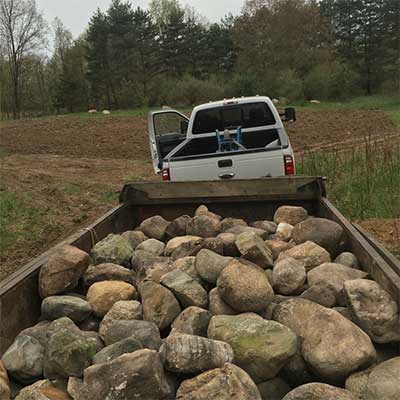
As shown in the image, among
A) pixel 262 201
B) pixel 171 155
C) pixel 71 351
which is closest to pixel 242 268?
pixel 71 351

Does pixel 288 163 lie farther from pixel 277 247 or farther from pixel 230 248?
pixel 230 248

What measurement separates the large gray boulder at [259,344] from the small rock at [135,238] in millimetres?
1868

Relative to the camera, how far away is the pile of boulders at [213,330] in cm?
209

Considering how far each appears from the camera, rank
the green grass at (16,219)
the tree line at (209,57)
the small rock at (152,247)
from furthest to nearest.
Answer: the tree line at (209,57)
the green grass at (16,219)
the small rock at (152,247)

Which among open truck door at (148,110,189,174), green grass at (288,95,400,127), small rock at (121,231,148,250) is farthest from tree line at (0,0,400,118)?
small rock at (121,231,148,250)

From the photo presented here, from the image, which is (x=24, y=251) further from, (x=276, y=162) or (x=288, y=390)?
(x=288, y=390)

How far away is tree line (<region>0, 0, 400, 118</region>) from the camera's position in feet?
146

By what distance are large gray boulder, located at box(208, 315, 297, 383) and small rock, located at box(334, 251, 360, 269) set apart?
1.13 meters

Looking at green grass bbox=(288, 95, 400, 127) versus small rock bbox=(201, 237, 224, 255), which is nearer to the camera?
small rock bbox=(201, 237, 224, 255)

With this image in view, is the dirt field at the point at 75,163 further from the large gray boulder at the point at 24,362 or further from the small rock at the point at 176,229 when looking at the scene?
the large gray boulder at the point at 24,362

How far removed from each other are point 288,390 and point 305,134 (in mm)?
19131

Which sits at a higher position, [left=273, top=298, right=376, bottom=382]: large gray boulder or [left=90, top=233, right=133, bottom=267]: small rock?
[left=90, top=233, right=133, bottom=267]: small rock

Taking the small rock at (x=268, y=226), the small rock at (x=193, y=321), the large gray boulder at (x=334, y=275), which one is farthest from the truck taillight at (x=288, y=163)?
the small rock at (x=193, y=321)

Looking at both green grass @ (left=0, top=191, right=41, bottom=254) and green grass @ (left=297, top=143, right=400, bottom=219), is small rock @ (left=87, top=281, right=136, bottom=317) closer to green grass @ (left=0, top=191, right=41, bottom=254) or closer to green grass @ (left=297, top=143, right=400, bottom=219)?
green grass @ (left=0, top=191, right=41, bottom=254)
